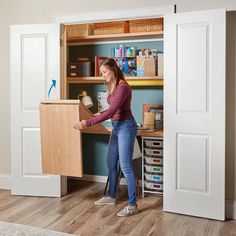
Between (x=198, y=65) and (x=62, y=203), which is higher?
(x=198, y=65)

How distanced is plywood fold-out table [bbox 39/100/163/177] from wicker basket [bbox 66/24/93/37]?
1666 millimetres

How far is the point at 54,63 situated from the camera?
14.1 feet

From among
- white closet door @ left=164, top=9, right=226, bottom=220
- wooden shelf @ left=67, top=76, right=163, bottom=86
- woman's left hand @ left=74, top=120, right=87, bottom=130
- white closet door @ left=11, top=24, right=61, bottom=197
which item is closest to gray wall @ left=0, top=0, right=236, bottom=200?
white closet door @ left=164, top=9, right=226, bottom=220

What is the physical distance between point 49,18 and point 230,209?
2.87 m

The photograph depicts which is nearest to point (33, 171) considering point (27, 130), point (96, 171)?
point (27, 130)

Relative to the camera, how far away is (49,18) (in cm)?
449

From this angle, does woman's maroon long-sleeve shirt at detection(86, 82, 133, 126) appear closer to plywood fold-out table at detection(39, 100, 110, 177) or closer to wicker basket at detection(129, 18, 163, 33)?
plywood fold-out table at detection(39, 100, 110, 177)

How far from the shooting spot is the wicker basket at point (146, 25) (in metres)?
4.63

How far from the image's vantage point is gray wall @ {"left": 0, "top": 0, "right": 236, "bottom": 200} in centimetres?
374

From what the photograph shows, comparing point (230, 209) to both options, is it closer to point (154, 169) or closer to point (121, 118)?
point (154, 169)

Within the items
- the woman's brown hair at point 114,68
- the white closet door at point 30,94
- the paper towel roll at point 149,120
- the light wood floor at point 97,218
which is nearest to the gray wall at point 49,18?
the white closet door at point 30,94

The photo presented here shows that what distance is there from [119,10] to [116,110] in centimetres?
116

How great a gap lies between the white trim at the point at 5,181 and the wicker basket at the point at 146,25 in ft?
7.79

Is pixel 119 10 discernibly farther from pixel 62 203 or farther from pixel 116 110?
pixel 62 203
